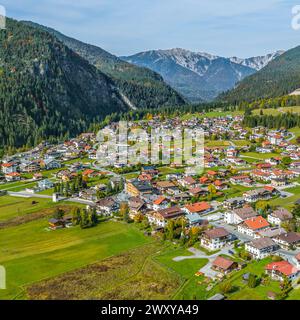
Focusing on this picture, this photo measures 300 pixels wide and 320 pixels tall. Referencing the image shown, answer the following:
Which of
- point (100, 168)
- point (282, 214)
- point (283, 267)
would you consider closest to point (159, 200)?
point (282, 214)

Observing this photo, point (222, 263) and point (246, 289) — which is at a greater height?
point (222, 263)

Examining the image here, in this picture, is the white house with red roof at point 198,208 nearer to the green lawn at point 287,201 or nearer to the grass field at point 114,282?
the green lawn at point 287,201

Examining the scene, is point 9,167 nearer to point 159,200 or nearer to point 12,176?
point 12,176

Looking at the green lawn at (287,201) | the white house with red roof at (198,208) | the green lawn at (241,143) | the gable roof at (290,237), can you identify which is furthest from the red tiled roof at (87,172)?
the gable roof at (290,237)

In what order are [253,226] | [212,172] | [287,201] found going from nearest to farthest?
[253,226]
[287,201]
[212,172]
